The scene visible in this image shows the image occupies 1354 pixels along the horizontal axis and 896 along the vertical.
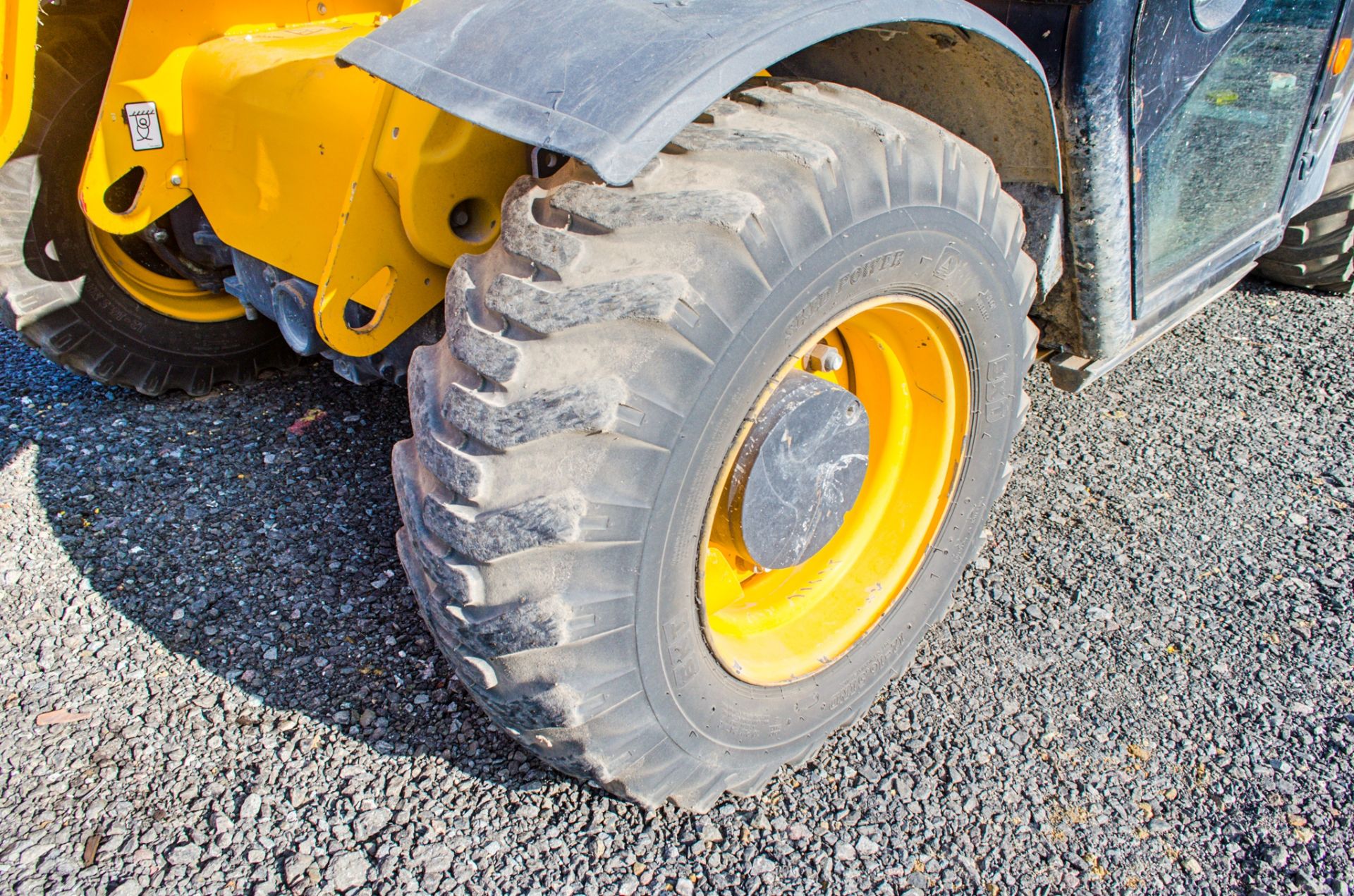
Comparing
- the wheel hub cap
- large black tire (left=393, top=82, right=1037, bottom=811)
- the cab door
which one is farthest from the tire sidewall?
the cab door

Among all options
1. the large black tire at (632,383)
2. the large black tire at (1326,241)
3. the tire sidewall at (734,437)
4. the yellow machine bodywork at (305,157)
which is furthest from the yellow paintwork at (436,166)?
the large black tire at (1326,241)

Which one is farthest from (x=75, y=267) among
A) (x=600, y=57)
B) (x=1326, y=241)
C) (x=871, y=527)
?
(x=1326, y=241)

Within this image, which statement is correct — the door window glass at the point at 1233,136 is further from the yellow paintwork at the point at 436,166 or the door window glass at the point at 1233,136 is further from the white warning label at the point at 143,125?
the white warning label at the point at 143,125

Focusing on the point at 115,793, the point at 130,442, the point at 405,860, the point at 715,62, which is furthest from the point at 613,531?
the point at 130,442

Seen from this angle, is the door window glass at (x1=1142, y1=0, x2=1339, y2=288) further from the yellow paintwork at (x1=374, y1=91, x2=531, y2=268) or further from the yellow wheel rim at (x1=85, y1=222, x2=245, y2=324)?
the yellow wheel rim at (x1=85, y1=222, x2=245, y2=324)

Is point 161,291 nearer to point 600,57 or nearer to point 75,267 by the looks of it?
point 75,267

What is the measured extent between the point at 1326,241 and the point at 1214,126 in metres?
1.86

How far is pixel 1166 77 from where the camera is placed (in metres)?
1.90

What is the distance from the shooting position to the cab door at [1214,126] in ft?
6.24

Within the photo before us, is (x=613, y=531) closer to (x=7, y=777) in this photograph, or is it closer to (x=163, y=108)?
(x=7, y=777)

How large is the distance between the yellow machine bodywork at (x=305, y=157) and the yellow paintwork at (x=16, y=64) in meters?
0.19

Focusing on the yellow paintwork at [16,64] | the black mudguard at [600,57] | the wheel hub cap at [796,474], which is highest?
the yellow paintwork at [16,64]

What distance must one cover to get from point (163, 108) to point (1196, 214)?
2357 millimetres

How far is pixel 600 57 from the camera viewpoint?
128 centimetres
